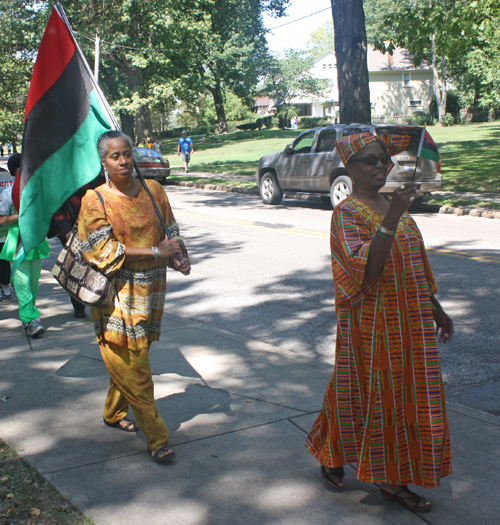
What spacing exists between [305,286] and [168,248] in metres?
4.66

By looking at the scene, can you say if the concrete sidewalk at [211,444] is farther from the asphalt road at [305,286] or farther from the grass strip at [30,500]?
the asphalt road at [305,286]

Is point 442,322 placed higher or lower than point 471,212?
higher

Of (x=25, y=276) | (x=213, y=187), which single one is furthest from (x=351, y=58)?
(x=25, y=276)

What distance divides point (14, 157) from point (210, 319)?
259 centimetres

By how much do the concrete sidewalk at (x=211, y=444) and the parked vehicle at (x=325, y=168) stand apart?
945 cm

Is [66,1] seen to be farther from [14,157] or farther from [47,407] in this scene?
[47,407]

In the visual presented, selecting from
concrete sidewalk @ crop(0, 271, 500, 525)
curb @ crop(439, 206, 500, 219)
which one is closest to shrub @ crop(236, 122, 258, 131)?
curb @ crop(439, 206, 500, 219)

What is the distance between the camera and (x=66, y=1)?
35.3 meters

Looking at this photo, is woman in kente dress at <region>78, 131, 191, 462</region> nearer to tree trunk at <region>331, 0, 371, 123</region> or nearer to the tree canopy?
tree trunk at <region>331, 0, 371, 123</region>

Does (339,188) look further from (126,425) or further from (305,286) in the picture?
(126,425)

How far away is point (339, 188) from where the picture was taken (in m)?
15.2

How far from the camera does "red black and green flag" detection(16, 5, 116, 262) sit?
13.5 feet

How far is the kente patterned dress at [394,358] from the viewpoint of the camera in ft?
9.68

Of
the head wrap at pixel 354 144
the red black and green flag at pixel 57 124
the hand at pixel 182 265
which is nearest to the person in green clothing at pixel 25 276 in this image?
the red black and green flag at pixel 57 124
